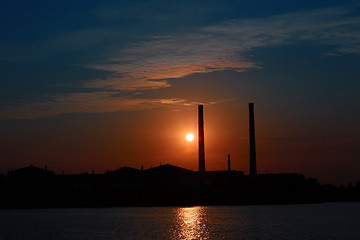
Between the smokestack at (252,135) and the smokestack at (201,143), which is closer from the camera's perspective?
the smokestack at (252,135)

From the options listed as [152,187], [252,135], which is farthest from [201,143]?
[152,187]

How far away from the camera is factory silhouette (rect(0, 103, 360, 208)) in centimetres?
12069

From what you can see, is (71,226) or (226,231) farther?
(71,226)

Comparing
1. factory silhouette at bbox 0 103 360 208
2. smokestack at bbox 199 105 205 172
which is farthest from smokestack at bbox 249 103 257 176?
smokestack at bbox 199 105 205 172

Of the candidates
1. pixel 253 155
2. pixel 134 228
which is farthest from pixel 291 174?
pixel 134 228

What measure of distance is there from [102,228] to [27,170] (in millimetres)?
68948

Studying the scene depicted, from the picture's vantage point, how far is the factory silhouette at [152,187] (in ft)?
396

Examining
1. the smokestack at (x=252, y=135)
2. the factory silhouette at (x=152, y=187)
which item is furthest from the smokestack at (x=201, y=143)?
the smokestack at (x=252, y=135)

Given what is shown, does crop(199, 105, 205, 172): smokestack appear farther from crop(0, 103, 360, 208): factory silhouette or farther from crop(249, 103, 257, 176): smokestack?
crop(249, 103, 257, 176): smokestack

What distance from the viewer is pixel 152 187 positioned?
123500mm

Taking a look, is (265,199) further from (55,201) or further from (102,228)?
(102,228)

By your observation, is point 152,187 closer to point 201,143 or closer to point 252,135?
point 201,143

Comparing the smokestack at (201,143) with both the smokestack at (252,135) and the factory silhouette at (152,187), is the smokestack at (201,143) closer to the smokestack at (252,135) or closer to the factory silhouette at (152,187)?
the factory silhouette at (152,187)

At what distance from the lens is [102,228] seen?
7006 cm
